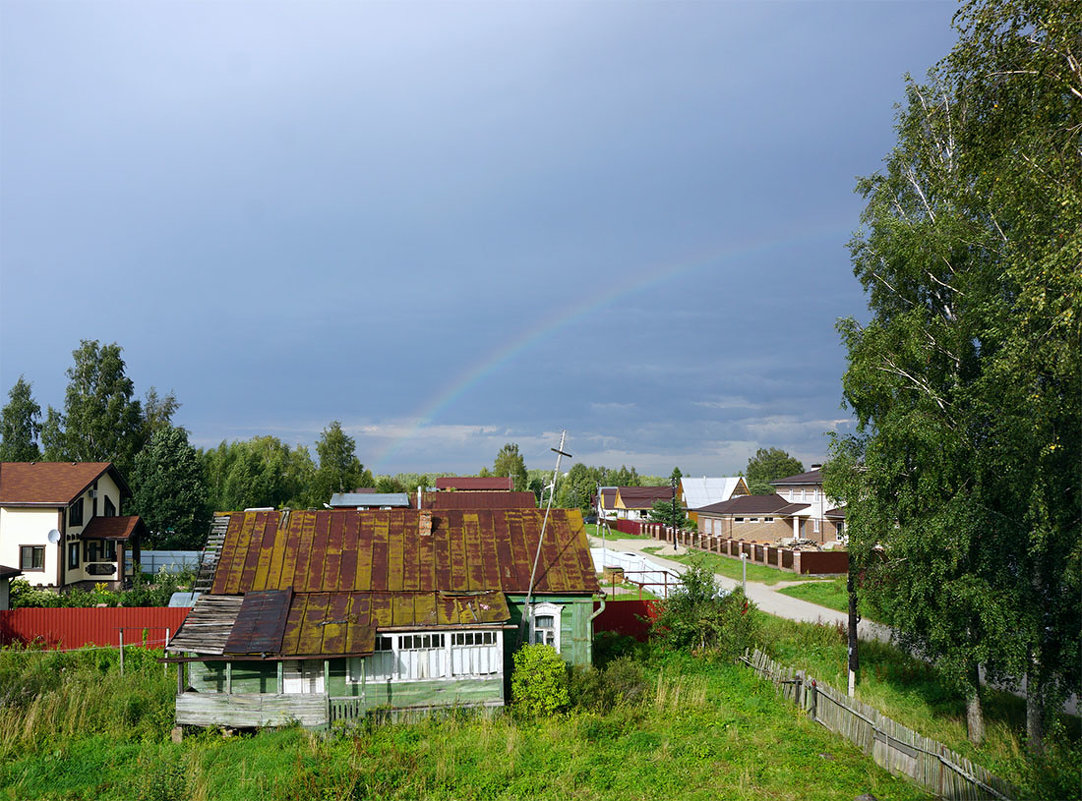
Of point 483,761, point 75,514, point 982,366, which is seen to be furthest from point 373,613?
point 75,514

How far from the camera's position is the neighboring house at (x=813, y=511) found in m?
51.3

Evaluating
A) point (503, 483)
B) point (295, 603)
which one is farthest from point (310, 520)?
point (503, 483)

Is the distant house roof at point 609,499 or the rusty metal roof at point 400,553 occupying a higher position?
the rusty metal roof at point 400,553

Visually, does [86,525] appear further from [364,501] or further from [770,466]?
[770,466]

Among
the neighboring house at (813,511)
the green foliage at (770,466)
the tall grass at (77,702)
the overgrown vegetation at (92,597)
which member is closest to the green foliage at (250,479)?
the overgrown vegetation at (92,597)

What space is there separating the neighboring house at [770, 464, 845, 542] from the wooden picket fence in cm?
3245

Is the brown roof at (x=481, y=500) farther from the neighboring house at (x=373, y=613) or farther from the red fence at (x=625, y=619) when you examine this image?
the neighboring house at (x=373, y=613)

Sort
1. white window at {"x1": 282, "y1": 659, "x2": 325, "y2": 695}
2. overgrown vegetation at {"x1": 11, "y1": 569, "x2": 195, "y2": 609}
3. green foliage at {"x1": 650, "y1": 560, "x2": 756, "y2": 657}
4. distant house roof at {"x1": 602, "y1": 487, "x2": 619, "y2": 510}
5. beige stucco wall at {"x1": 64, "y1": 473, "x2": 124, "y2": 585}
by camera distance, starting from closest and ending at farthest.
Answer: white window at {"x1": 282, "y1": 659, "x2": 325, "y2": 695} < green foliage at {"x1": 650, "y1": 560, "x2": 756, "y2": 657} < overgrown vegetation at {"x1": 11, "y1": 569, "x2": 195, "y2": 609} < beige stucco wall at {"x1": 64, "y1": 473, "x2": 124, "y2": 585} < distant house roof at {"x1": 602, "y1": 487, "x2": 619, "y2": 510}

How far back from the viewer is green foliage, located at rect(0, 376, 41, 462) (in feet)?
200

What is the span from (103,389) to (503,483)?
38707 mm

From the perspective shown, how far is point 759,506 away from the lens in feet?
195

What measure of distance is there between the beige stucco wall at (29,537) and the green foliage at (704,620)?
29.0 metres

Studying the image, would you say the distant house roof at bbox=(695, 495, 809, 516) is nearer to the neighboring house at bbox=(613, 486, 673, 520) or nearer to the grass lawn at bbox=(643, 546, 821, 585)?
the grass lawn at bbox=(643, 546, 821, 585)

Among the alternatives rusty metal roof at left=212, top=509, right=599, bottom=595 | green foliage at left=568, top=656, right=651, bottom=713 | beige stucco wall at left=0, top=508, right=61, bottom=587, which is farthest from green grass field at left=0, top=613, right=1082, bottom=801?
beige stucco wall at left=0, top=508, right=61, bottom=587
